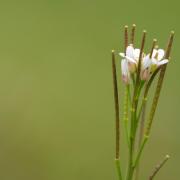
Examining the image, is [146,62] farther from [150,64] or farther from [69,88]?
[69,88]

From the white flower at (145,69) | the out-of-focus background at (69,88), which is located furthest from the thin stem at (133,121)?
the out-of-focus background at (69,88)

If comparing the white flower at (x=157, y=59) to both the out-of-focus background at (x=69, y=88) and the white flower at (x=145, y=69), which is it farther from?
the out-of-focus background at (x=69, y=88)

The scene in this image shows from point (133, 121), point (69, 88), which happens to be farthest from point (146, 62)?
point (69, 88)

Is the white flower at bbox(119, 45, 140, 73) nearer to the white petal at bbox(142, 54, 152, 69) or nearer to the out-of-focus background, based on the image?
the white petal at bbox(142, 54, 152, 69)

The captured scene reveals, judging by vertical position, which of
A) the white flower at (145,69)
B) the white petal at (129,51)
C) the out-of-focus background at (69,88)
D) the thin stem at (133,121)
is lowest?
the out-of-focus background at (69,88)

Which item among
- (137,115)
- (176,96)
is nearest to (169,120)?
(176,96)

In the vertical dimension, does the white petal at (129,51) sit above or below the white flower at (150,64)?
above

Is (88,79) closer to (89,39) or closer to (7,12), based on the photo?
(89,39)
